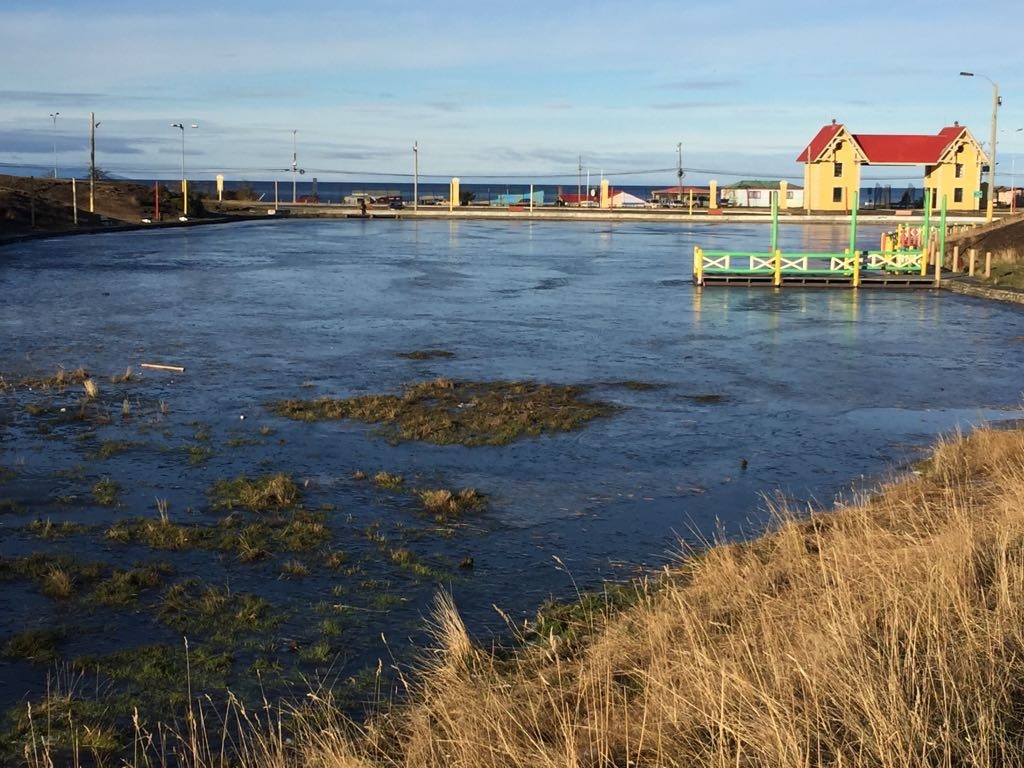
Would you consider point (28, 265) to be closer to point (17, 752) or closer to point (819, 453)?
point (819, 453)

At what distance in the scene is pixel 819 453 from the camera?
13266mm

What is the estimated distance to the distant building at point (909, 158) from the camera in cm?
8394

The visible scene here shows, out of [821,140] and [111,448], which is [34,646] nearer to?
[111,448]

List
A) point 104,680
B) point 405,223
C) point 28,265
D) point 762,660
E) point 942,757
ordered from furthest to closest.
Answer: point 405,223 < point 28,265 < point 104,680 < point 762,660 < point 942,757

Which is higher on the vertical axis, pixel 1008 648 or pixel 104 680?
pixel 1008 648

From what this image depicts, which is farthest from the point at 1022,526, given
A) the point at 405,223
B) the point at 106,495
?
the point at 405,223

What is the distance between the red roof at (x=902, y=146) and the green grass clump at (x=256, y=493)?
7954cm

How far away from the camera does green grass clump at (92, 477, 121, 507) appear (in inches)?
427

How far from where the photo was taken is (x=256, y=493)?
36.2ft

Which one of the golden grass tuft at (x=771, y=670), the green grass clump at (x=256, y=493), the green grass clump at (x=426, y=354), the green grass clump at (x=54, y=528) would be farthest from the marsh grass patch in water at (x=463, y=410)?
the golden grass tuft at (x=771, y=670)

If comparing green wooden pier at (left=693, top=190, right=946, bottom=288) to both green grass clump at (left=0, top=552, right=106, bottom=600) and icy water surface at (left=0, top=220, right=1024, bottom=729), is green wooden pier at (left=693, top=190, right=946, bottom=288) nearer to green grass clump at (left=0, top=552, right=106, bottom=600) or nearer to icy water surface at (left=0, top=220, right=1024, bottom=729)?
icy water surface at (left=0, top=220, right=1024, bottom=729)

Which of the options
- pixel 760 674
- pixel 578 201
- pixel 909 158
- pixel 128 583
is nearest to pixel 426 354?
pixel 128 583

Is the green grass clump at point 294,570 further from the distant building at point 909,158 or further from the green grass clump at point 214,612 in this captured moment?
the distant building at point 909,158

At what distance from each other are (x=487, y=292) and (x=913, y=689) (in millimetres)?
29103
